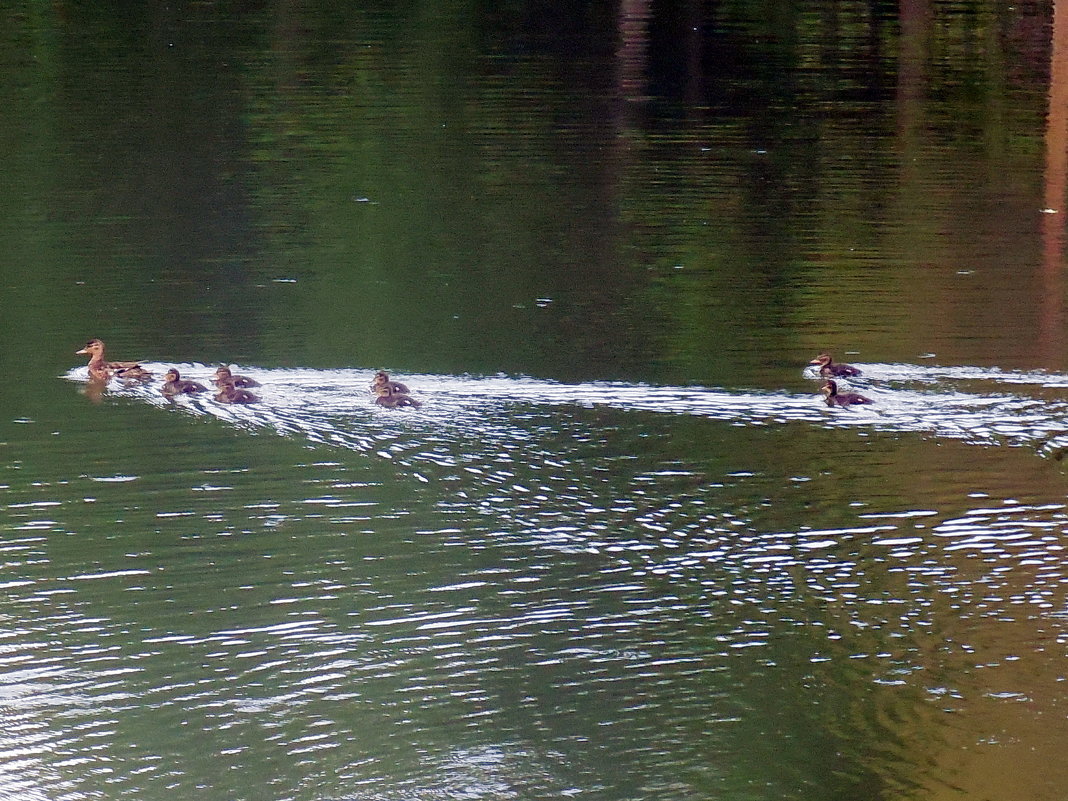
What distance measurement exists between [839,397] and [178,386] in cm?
382

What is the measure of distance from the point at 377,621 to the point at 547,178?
983 cm

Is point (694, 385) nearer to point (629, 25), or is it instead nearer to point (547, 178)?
point (547, 178)

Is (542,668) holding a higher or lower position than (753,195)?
lower

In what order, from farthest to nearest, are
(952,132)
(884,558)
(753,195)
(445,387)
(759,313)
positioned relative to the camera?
(952,132), (753,195), (759,313), (445,387), (884,558)

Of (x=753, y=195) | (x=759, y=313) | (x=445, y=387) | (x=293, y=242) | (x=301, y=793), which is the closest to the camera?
(x=301, y=793)

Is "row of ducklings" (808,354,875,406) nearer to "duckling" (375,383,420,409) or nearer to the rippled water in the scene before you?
the rippled water

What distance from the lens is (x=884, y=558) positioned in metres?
7.86

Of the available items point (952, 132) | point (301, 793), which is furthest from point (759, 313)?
point (952, 132)

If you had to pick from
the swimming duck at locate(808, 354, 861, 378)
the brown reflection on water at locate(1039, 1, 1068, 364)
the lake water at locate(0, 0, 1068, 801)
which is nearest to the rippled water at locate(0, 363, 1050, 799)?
the lake water at locate(0, 0, 1068, 801)

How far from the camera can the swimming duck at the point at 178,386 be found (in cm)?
985

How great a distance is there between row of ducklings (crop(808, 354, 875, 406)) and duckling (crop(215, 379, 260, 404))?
3271 millimetres

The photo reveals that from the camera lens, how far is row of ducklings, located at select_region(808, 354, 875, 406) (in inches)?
378

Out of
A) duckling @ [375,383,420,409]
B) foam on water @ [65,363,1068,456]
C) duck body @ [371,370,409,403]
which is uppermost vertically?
duck body @ [371,370,409,403]

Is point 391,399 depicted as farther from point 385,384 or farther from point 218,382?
point 218,382
